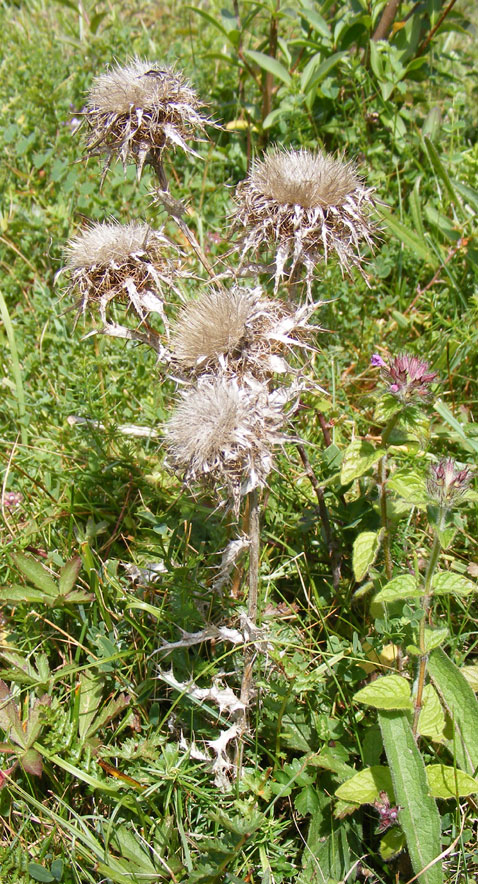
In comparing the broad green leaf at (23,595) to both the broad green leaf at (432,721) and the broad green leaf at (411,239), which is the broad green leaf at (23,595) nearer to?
the broad green leaf at (432,721)

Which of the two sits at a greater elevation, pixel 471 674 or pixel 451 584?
pixel 451 584

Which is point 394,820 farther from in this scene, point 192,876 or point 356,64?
point 356,64

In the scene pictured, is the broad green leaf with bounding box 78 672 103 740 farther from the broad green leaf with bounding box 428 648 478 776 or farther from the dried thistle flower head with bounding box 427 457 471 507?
the dried thistle flower head with bounding box 427 457 471 507

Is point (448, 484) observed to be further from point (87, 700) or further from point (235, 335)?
point (87, 700)

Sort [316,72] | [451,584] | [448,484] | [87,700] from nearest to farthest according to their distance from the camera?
[448,484] → [451,584] → [87,700] → [316,72]

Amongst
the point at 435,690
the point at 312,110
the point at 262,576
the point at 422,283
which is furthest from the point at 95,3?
the point at 435,690

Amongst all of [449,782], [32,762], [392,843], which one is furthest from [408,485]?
[32,762]
